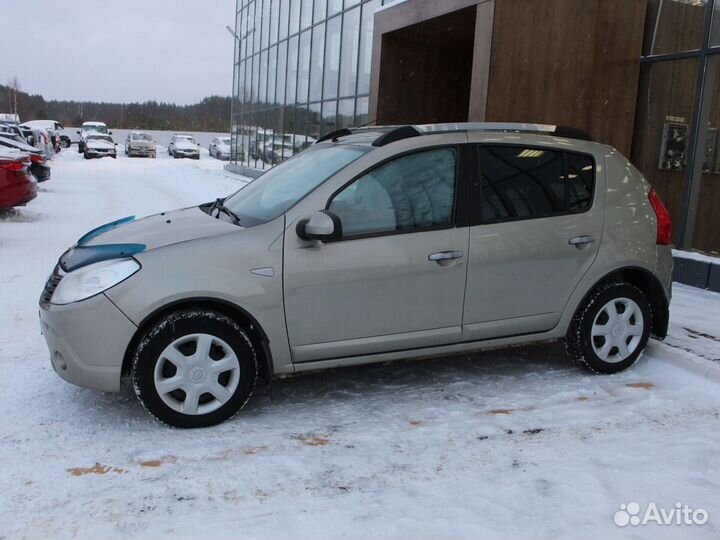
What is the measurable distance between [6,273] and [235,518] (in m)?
6.13

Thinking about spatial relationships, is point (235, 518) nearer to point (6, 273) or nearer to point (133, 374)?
point (133, 374)

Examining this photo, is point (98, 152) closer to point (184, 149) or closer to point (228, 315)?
point (184, 149)

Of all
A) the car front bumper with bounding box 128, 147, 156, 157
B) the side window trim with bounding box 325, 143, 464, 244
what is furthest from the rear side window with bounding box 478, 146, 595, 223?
the car front bumper with bounding box 128, 147, 156, 157

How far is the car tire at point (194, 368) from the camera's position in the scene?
370 cm

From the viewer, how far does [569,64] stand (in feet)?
26.9

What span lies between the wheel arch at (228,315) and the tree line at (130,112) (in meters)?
74.3

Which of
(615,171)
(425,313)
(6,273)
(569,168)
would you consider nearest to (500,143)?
(569,168)

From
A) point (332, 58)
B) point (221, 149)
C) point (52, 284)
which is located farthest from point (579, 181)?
point (221, 149)

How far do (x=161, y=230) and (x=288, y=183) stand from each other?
92 centimetres

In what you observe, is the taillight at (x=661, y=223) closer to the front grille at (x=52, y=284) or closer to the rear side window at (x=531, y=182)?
Result: the rear side window at (x=531, y=182)

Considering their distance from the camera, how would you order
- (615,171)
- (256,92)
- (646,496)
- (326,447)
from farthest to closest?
(256,92) < (615,171) < (326,447) < (646,496)

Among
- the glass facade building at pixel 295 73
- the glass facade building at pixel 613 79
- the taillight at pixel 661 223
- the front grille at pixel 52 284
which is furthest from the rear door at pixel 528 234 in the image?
the glass facade building at pixel 295 73

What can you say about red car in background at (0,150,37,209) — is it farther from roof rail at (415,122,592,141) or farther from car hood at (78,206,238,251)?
roof rail at (415,122,592,141)

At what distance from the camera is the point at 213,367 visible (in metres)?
3.79
